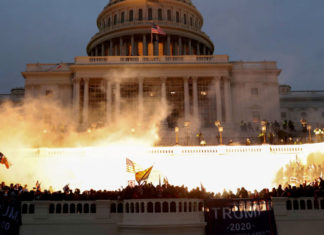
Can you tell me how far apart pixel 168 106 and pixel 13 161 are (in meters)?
24.0

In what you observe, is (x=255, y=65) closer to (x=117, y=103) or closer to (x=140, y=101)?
(x=140, y=101)

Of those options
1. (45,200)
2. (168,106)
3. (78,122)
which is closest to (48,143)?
(78,122)

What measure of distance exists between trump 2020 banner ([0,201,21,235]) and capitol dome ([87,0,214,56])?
50.6 m

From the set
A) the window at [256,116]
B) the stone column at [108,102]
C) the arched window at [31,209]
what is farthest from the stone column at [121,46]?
the arched window at [31,209]

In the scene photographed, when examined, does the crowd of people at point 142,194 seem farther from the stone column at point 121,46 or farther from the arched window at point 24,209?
the stone column at point 121,46

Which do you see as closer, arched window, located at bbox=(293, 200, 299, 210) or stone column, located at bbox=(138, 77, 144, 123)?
arched window, located at bbox=(293, 200, 299, 210)

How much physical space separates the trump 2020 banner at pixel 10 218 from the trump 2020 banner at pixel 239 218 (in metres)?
8.29

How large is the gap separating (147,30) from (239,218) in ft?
181

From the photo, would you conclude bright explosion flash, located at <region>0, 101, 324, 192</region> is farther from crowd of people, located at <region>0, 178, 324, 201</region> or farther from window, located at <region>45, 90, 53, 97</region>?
window, located at <region>45, 90, 53, 97</region>

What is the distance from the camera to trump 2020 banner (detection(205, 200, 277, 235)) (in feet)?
58.0

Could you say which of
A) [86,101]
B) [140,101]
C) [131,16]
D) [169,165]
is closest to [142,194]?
[169,165]

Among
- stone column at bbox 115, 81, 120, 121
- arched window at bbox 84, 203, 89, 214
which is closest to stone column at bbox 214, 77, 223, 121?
stone column at bbox 115, 81, 120, 121

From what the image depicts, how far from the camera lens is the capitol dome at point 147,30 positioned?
69375mm

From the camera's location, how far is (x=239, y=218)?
17891 mm
